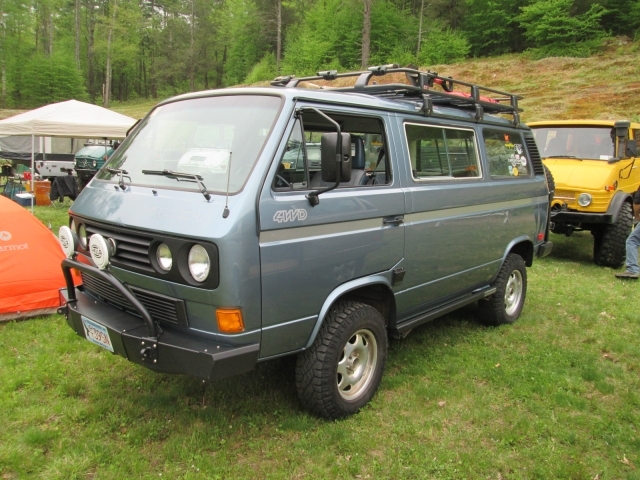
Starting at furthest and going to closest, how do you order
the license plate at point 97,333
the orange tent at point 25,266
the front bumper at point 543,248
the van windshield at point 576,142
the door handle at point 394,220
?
1. the van windshield at point 576,142
2. the front bumper at point 543,248
3. the orange tent at point 25,266
4. the door handle at point 394,220
5. the license plate at point 97,333

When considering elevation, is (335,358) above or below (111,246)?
below

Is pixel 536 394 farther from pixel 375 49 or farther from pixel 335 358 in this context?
pixel 375 49

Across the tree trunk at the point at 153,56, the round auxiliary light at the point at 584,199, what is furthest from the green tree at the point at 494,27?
the tree trunk at the point at 153,56

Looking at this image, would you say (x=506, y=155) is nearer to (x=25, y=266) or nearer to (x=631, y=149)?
(x=631, y=149)

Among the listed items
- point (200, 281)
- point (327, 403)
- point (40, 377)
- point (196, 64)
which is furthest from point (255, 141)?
point (196, 64)

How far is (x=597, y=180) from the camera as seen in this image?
7887mm

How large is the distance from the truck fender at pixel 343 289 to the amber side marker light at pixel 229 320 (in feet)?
1.85

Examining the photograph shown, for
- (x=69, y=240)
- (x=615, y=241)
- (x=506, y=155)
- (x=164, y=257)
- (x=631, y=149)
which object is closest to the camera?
(x=164, y=257)

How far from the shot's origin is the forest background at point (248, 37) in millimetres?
36281

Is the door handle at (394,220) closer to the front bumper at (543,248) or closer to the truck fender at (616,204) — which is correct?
the front bumper at (543,248)

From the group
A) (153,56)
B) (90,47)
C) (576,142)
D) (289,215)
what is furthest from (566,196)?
(153,56)

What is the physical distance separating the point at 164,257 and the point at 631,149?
8.59 meters

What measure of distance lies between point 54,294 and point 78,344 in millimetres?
925

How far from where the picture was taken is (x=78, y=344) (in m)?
4.42
